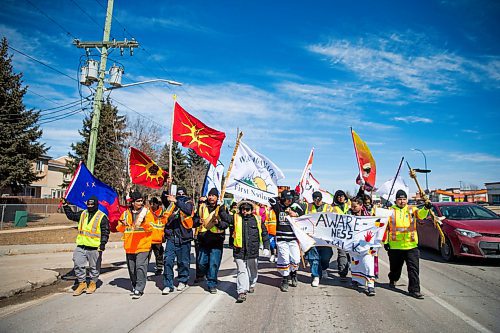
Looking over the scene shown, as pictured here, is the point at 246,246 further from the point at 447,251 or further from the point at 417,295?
the point at 447,251

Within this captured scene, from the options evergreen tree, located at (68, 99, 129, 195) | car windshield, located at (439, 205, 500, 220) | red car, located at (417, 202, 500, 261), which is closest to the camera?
red car, located at (417, 202, 500, 261)

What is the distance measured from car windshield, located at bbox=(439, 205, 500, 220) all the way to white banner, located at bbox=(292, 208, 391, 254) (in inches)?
188

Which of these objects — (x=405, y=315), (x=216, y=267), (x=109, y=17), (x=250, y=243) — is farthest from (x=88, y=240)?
(x=109, y=17)

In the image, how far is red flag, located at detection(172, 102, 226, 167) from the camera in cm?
777

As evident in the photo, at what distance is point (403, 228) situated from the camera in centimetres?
641

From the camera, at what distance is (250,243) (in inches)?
240

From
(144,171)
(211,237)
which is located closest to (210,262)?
(211,237)

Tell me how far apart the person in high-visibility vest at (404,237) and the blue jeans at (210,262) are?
3.26 m

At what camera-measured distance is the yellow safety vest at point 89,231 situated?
644 centimetres

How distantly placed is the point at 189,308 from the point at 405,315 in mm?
3285

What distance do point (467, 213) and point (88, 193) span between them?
10478 millimetres

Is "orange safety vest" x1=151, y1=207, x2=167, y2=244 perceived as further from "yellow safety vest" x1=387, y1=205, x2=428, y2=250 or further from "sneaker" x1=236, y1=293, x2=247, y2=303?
"yellow safety vest" x1=387, y1=205, x2=428, y2=250

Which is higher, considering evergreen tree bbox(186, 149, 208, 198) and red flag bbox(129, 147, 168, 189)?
evergreen tree bbox(186, 149, 208, 198)

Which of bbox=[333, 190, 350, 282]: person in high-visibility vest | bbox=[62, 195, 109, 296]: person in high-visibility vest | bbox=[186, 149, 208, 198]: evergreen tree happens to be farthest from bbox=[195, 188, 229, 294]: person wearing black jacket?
bbox=[186, 149, 208, 198]: evergreen tree
